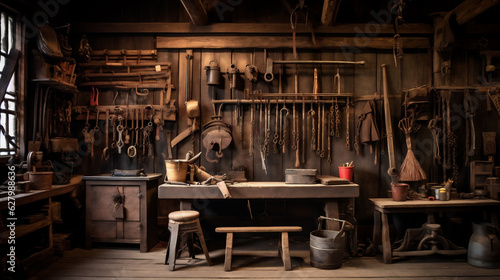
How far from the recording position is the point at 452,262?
13.5 feet

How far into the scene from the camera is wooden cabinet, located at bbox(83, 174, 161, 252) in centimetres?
442

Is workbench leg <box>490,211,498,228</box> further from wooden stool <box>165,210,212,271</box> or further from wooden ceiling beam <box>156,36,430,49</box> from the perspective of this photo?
wooden stool <box>165,210,212,271</box>

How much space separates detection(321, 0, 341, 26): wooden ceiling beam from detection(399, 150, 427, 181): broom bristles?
2165mm

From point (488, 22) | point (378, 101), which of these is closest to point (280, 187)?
point (378, 101)

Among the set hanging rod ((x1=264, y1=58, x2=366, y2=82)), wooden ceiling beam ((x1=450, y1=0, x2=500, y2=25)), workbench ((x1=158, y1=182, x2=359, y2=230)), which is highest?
wooden ceiling beam ((x1=450, y1=0, x2=500, y2=25))

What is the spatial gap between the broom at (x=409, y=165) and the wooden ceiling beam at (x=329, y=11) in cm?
177

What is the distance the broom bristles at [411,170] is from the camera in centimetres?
454

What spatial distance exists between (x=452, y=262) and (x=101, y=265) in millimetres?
4246

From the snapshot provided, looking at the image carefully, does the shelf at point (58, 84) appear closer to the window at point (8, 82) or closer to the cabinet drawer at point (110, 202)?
the window at point (8, 82)

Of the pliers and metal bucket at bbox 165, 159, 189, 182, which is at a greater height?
the pliers

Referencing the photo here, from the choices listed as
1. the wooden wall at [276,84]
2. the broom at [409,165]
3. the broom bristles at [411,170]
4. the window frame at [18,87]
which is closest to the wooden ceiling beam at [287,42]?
the wooden wall at [276,84]

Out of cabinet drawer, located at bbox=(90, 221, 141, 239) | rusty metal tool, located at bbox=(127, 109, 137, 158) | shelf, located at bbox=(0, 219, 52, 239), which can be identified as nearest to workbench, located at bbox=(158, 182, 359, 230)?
cabinet drawer, located at bbox=(90, 221, 141, 239)

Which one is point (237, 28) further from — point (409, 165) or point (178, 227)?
point (409, 165)

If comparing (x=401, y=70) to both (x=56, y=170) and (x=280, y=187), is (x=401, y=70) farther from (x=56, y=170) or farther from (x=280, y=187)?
(x=56, y=170)
